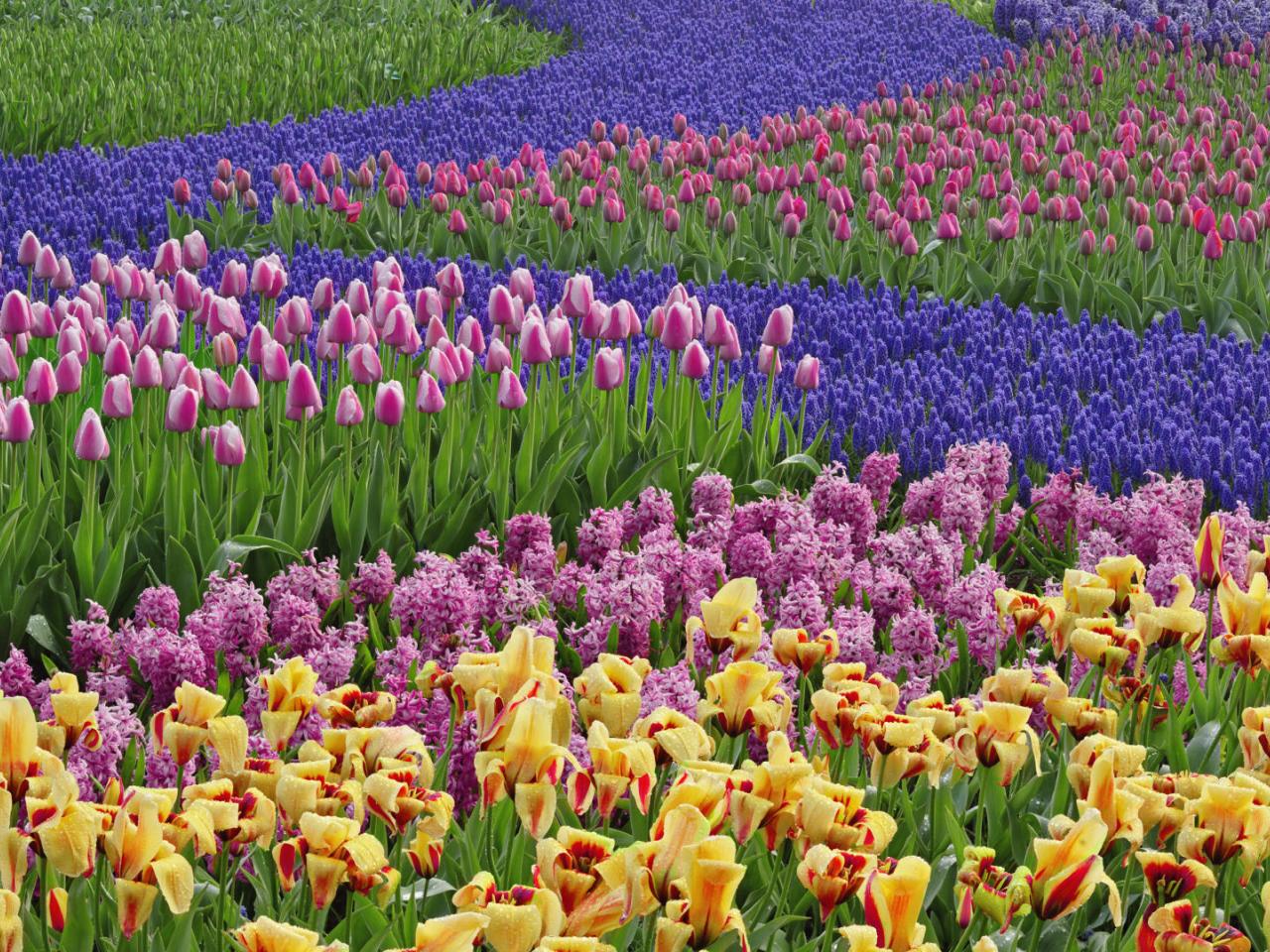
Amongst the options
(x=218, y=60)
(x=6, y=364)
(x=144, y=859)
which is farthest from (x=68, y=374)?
(x=218, y=60)

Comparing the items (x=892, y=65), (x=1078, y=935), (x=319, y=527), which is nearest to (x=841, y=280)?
(x=319, y=527)

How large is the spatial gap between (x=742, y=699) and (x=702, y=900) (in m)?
0.56

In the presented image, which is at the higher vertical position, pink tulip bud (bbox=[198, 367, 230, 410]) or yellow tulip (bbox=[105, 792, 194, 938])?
yellow tulip (bbox=[105, 792, 194, 938])

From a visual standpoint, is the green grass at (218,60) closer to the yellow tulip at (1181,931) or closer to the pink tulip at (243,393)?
the pink tulip at (243,393)

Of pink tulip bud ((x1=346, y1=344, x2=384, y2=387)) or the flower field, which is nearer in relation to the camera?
the flower field

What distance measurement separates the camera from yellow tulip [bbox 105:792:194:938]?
1.77 metres

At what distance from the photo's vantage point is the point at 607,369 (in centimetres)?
439

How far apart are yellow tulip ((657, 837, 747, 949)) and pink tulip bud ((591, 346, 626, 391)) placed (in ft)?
9.23

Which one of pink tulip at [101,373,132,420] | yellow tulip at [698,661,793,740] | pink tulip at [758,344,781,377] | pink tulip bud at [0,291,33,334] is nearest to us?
yellow tulip at [698,661,793,740]

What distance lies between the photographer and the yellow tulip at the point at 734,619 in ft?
7.87

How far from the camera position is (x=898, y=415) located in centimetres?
520

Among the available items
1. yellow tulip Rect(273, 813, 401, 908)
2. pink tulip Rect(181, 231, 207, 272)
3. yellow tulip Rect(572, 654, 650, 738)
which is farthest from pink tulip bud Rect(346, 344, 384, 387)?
yellow tulip Rect(273, 813, 401, 908)

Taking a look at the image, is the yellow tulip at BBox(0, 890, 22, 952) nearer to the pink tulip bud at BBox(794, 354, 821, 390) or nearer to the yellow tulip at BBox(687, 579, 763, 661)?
Result: the yellow tulip at BBox(687, 579, 763, 661)

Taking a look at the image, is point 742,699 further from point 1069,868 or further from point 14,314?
point 14,314
